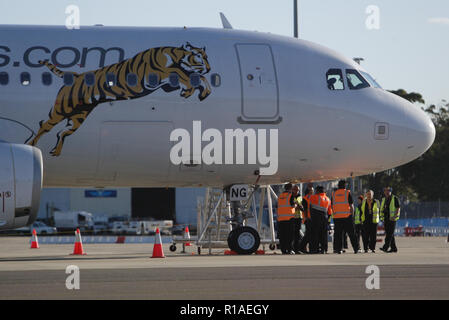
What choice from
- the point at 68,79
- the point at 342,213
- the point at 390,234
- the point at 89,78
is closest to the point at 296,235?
the point at 342,213

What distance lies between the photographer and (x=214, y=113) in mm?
20062

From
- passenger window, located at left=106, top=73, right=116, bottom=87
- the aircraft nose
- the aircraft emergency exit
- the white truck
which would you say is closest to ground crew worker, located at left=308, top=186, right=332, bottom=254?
the aircraft emergency exit

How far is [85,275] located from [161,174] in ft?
22.4

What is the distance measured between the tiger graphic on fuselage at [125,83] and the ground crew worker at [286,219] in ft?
12.3

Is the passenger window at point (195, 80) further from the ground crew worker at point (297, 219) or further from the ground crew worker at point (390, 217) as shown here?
the ground crew worker at point (390, 217)

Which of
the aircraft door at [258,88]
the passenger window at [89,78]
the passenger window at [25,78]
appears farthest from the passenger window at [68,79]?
the aircraft door at [258,88]

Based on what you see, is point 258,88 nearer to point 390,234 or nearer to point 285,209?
point 285,209

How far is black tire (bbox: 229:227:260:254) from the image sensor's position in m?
21.0

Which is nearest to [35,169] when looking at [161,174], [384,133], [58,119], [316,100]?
[58,119]

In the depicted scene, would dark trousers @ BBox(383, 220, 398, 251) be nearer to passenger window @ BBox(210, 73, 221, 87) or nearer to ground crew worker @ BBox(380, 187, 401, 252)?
ground crew worker @ BBox(380, 187, 401, 252)

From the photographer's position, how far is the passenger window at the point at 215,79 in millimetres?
20266

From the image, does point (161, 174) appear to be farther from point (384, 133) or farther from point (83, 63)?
point (384, 133)

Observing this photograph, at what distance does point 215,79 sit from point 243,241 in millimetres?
3819

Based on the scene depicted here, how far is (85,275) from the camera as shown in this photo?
46.7ft
